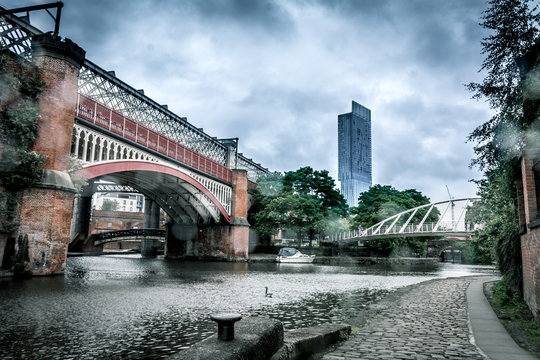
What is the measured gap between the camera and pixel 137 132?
24828 millimetres

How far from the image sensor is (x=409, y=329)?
655 centimetres

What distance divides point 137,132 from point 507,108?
2097 centimetres

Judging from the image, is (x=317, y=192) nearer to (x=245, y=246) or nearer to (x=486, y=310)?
(x=245, y=246)

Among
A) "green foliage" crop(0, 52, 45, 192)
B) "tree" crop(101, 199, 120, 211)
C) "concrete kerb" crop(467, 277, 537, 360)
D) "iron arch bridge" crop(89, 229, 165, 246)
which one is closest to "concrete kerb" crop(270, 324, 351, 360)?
"concrete kerb" crop(467, 277, 537, 360)

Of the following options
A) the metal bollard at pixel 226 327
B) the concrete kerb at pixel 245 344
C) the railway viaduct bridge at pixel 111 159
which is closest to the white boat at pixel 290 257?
the railway viaduct bridge at pixel 111 159

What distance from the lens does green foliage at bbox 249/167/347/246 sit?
4438 centimetres

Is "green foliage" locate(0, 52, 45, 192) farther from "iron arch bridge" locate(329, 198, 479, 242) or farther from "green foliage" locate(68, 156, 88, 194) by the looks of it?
"iron arch bridge" locate(329, 198, 479, 242)

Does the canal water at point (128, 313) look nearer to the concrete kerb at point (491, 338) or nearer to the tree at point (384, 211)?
the concrete kerb at point (491, 338)

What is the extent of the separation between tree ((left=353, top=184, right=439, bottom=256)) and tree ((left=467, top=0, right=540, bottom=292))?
4029 centimetres

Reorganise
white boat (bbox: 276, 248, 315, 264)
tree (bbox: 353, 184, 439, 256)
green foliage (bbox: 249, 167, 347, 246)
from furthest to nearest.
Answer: tree (bbox: 353, 184, 439, 256) < green foliage (bbox: 249, 167, 347, 246) < white boat (bbox: 276, 248, 315, 264)

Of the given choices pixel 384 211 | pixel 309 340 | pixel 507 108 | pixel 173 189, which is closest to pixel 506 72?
pixel 507 108

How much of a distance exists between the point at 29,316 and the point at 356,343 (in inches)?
264

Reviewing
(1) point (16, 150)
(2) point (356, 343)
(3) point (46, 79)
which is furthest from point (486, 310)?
(3) point (46, 79)

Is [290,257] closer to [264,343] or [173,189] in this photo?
[173,189]
